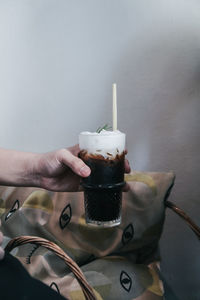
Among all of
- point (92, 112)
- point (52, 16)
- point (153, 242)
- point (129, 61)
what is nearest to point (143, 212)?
point (153, 242)

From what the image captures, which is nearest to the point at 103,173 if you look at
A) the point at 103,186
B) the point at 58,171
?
the point at 103,186

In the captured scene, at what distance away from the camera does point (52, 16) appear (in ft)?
5.61

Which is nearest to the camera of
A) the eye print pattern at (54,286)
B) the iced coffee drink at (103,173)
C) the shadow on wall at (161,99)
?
the iced coffee drink at (103,173)

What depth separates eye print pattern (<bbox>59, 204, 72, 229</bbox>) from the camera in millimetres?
1322

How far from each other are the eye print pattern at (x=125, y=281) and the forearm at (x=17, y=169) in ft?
1.40

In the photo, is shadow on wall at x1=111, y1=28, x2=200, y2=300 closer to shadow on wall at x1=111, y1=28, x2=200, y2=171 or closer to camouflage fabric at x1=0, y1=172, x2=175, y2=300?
shadow on wall at x1=111, y1=28, x2=200, y2=171

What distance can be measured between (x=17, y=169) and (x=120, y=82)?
2.54 ft

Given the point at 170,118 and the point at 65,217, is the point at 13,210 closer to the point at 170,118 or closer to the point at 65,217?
the point at 65,217

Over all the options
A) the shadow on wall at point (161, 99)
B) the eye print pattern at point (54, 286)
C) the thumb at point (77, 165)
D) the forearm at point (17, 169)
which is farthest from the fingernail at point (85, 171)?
the shadow on wall at point (161, 99)

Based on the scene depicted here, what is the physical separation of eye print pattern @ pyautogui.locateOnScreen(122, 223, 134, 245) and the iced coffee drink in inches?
14.9

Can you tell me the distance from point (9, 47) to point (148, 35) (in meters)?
0.67

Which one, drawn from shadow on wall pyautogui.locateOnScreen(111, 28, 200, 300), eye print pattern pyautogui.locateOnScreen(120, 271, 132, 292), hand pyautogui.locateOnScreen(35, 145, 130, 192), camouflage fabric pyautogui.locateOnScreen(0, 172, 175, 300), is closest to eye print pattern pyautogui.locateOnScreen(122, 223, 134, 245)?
camouflage fabric pyautogui.locateOnScreen(0, 172, 175, 300)

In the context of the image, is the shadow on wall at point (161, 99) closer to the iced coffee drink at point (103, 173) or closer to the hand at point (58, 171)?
the hand at point (58, 171)

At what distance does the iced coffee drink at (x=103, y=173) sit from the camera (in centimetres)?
87
